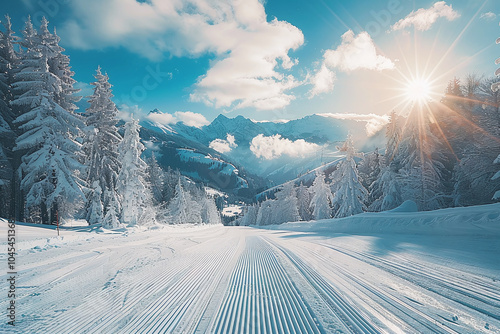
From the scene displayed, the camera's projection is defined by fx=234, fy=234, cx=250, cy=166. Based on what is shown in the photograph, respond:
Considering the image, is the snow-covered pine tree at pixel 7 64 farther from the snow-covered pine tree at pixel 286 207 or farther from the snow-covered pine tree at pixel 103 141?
the snow-covered pine tree at pixel 286 207

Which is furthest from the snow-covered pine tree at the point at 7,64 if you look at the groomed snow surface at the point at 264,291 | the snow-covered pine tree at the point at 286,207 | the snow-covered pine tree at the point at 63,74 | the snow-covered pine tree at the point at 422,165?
the snow-covered pine tree at the point at 286,207

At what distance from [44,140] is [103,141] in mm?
5453

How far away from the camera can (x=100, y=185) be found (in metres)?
19.7

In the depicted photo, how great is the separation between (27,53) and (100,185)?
1027 centimetres

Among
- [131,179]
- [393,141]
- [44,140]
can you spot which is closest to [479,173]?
[393,141]

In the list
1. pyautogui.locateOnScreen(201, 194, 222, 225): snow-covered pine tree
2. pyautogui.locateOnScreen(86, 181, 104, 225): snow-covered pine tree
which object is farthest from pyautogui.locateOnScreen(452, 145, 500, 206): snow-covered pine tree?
pyautogui.locateOnScreen(201, 194, 222, 225): snow-covered pine tree

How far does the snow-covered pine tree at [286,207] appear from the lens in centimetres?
4691

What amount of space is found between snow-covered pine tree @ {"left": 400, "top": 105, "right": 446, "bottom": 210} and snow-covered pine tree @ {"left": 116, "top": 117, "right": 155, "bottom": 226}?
84.2ft

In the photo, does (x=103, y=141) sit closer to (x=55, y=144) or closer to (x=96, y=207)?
(x=55, y=144)

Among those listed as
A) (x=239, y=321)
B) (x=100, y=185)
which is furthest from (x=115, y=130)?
(x=239, y=321)

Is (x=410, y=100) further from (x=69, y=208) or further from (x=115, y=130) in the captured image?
(x=69, y=208)

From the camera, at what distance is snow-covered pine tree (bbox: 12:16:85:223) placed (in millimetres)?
14602

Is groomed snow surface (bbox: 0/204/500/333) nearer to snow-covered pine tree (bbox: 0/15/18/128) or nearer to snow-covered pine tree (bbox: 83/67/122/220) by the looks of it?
snow-covered pine tree (bbox: 83/67/122/220)

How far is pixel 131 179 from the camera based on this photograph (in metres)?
20.4
